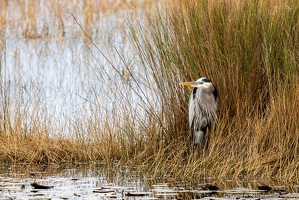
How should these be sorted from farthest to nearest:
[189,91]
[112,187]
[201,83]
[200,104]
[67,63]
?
1. [67,63]
2. [189,91]
3. [200,104]
4. [201,83]
5. [112,187]

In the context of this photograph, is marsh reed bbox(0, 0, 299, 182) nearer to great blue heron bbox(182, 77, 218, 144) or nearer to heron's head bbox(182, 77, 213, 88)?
great blue heron bbox(182, 77, 218, 144)

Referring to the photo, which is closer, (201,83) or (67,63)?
(201,83)

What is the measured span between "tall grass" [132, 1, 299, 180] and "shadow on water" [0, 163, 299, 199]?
0.53 metres

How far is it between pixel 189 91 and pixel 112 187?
193cm

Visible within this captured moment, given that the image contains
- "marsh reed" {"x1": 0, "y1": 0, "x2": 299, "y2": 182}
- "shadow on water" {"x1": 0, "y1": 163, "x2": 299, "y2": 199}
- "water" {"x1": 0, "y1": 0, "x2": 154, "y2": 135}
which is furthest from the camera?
"water" {"x1": 0, "y1": 0, "x2": 154, "y2": 135}

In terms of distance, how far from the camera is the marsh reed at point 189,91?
7.31 m

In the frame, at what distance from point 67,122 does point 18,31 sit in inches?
277

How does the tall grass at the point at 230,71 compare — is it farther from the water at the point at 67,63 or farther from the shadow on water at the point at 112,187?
the shadow on water at the point at 112,187

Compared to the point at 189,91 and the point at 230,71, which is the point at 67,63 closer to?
the point at 189,91

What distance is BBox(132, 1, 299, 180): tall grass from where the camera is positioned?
7.14m

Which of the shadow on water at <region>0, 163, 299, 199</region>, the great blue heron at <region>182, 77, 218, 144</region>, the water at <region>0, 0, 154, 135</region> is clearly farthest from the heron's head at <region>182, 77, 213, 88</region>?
the shadow on water at <region>0, 163, 299, 199</region>

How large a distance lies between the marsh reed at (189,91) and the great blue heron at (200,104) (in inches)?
5.2

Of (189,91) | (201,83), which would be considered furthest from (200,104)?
(189,91)

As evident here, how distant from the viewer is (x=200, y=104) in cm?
749
